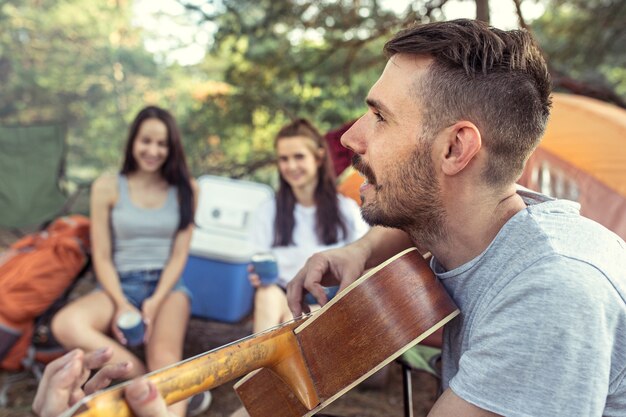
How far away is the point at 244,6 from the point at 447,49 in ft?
14.8

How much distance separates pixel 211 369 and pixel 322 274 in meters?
0.47

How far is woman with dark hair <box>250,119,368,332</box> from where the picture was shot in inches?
124

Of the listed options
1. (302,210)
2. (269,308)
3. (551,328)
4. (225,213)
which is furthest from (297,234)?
(551,328)

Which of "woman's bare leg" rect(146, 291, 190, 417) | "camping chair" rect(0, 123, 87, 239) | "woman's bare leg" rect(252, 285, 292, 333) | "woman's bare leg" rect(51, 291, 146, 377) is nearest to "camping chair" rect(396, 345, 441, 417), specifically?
"woman's bare leg" rect(252, 285, 292, 333)

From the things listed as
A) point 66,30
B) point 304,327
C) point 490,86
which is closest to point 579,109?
point 490,86

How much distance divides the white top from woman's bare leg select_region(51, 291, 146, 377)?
0.90 meters

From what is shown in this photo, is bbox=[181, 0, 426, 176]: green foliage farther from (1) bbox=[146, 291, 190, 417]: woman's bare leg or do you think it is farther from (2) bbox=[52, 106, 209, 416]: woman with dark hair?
(1) bbox=[146, 291, 190, 417]: woman's bare leg

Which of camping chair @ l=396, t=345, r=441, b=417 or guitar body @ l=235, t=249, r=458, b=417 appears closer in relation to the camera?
guitar body @ l=235, t=249, r=458, b=417

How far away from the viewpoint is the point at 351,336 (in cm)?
114

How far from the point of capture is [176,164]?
3.35 meters

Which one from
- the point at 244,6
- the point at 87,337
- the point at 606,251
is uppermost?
the point at 244,6

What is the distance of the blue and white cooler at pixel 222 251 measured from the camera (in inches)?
158

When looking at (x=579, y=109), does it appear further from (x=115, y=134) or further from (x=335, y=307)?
(x=115, y=134)

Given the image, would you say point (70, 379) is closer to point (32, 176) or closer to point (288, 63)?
point (32, 176)
